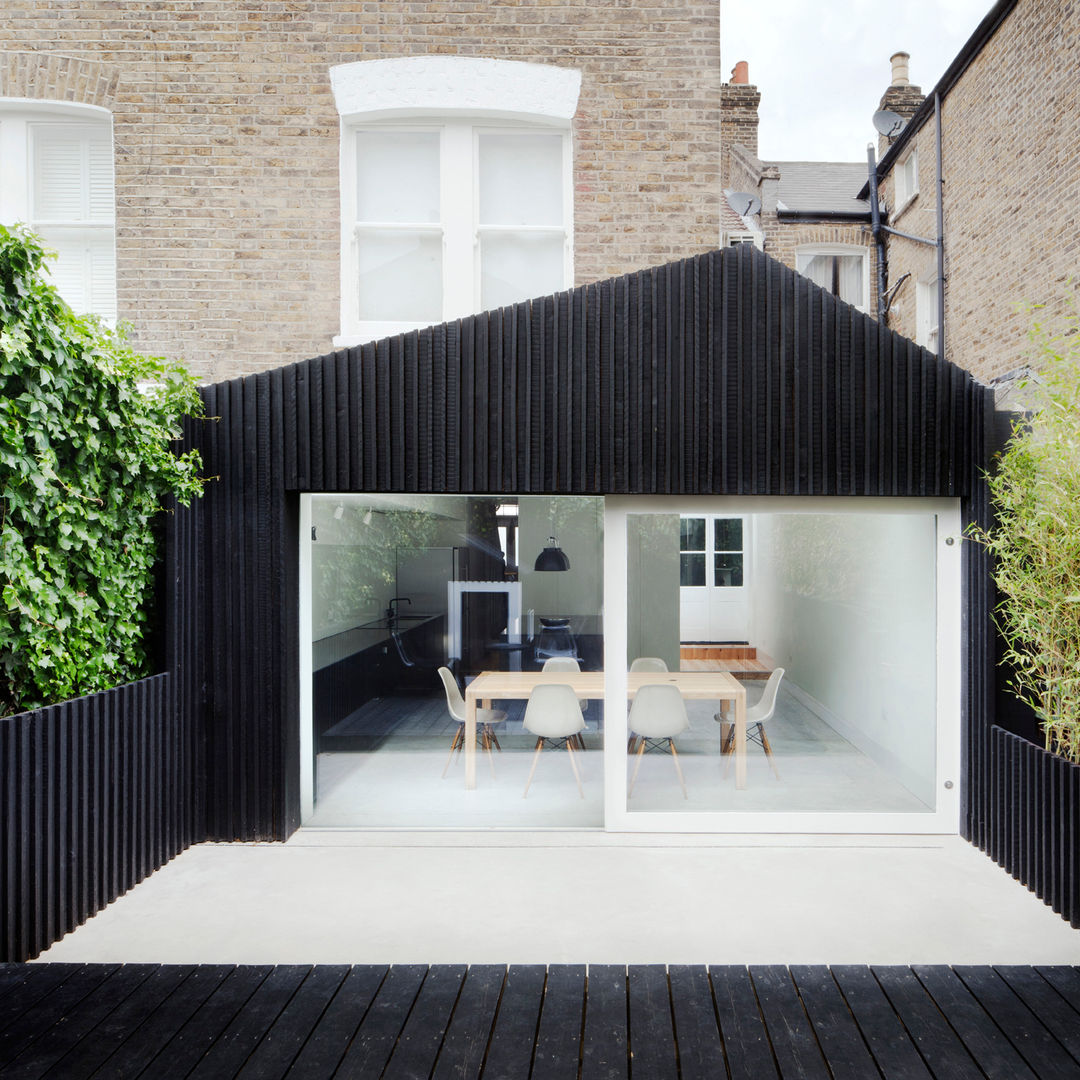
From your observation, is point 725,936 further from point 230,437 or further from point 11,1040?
point 230,437

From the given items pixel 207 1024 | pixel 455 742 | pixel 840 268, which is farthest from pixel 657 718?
pixel 840 268

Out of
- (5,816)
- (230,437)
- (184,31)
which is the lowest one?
(5,816)

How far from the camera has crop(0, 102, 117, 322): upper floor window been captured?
6188 mm

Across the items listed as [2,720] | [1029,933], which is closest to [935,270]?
[1029,933]

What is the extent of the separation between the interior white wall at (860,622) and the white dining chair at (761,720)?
5.3 inches

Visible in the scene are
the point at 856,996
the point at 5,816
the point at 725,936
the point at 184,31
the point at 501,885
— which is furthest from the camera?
the point at 184,31

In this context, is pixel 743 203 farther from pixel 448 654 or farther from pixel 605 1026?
pixel 605 1026

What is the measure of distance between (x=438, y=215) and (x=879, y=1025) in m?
5.90

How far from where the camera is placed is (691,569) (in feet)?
16.7

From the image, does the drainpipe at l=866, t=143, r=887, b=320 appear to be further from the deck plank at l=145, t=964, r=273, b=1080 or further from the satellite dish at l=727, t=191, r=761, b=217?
the deck plank at l=145, t=964, r=273, b=1080

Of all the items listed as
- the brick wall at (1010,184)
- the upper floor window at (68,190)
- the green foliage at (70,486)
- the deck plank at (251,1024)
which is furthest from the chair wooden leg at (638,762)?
the brick wall at (1010,184)

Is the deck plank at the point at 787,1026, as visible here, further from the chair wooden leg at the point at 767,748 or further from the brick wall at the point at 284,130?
the brick wall at the point at 284,130

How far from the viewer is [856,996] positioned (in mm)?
2926

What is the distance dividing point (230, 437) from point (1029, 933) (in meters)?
5.08
